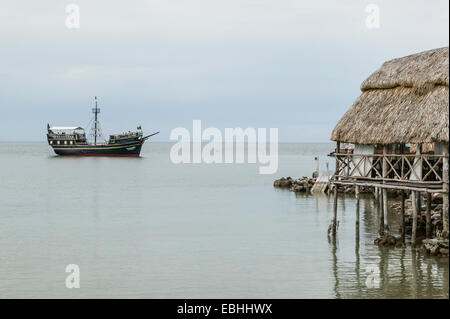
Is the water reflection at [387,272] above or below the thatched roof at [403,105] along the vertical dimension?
below

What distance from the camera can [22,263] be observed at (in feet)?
73.6

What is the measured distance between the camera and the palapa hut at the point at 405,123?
2075cm

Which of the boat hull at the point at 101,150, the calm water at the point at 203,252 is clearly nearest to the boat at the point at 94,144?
the boat hull at the point at 101,150

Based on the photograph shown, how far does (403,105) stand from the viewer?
22.9 metres

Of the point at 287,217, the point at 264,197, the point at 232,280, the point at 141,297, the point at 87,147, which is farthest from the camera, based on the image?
the point at 87,147

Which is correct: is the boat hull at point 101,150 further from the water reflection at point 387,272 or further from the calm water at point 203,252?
the water reflection at point 387,272

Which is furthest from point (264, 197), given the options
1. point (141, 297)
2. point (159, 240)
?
point (141, 297)

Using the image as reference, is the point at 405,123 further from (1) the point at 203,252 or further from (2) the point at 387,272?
(1) the point at 203,252

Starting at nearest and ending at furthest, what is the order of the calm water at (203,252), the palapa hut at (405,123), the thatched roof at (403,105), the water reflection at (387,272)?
the water reflection at (387,272), the calm water at (203,252), the palapa hut at (405,123), the thatched roof at (403,105)

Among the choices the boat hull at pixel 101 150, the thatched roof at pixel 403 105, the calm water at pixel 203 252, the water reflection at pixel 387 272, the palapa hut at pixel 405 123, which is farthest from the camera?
the boat hull at pixel 101 150

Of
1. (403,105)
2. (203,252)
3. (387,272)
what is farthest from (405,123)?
(203,252)

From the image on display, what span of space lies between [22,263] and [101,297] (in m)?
5.61

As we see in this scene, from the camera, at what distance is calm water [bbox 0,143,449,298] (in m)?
18.8
